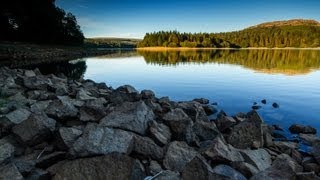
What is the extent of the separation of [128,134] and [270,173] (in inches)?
126

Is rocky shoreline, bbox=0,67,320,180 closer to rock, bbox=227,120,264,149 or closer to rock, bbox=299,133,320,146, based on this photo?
rock, bbox=227,120,264,149

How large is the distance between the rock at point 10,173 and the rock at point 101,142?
3.85ft

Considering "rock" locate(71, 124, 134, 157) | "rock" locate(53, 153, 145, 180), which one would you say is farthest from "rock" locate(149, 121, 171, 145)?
"rock" locate(53, 153, 145, 180)

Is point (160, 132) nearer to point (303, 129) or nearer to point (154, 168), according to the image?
point (154, 168)

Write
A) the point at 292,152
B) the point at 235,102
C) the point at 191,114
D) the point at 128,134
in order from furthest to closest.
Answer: the point at 235,102 < the point at 191,114 < the point at 292,152 < the point at 128,134

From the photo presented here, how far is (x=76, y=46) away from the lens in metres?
121

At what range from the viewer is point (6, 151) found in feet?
26.0

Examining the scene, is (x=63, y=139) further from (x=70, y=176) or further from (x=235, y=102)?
(x=235, y=102)

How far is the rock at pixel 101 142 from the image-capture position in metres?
7.55

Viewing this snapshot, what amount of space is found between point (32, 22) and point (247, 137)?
9370 cm

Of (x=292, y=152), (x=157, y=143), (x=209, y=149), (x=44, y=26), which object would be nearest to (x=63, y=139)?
(x=157, y=143)

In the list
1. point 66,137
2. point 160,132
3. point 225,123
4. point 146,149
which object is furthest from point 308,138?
point 66,137

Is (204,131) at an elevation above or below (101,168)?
below

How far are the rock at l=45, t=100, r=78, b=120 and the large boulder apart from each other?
57.6 inches
